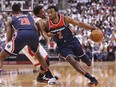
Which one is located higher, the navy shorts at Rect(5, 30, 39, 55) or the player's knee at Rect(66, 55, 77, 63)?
the navy shorts at Rect(5, 30, 39, 55)

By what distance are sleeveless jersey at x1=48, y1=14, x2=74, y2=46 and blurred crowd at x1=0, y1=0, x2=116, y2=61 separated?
9.77 meters

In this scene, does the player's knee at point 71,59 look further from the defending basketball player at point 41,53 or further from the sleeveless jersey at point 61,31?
the defending basketball player at point 41,53

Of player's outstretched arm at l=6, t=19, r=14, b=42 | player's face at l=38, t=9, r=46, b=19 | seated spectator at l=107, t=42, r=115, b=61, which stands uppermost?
player's face at l=38, t=9, r=46, b=19

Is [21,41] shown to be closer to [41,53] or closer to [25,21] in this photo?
[25,21]

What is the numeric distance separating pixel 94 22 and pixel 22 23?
1342 centimetres

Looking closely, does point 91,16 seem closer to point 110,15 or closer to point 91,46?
point 110,15

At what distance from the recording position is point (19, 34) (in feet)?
23.8

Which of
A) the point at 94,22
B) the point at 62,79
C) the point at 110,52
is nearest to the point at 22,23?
the point at 62,79

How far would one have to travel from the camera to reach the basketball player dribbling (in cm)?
722

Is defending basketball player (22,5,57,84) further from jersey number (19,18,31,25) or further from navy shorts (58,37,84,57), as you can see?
navy shorts (58,37,84,57)

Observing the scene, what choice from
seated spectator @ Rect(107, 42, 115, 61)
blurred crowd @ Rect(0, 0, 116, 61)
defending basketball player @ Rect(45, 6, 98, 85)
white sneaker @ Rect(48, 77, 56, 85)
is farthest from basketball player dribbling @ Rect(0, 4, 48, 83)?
seated spectator @ Rect(107, 42, 115, 61)

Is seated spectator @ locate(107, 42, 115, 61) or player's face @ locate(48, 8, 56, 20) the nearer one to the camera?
player's face @ locate(48, 8, 56, 20)

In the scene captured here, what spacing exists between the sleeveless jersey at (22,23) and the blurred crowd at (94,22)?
9.46 meters

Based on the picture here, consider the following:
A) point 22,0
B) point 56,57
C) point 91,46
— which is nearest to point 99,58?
point 91,46
